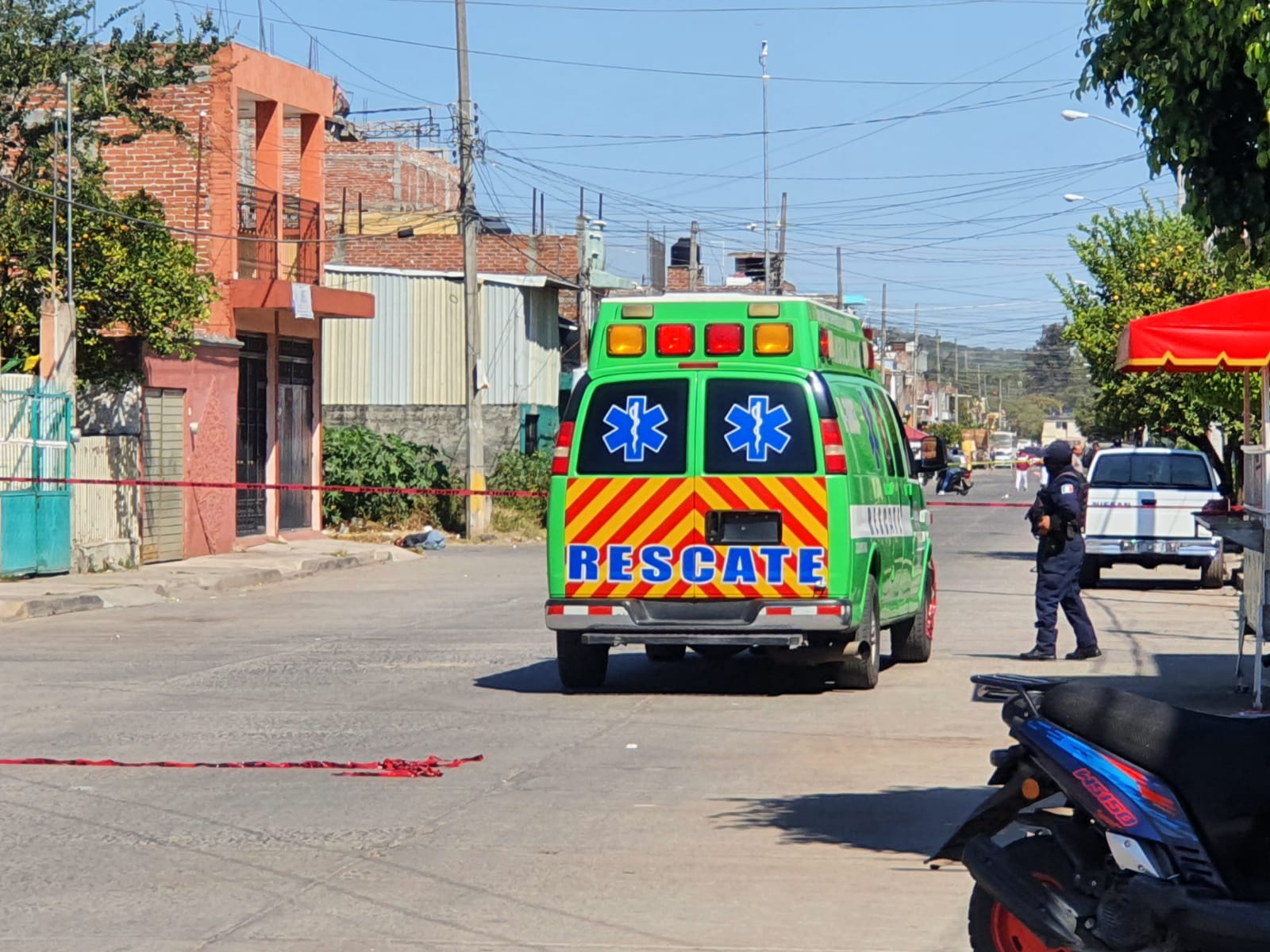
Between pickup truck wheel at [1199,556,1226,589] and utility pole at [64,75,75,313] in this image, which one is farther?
pickup truck wheel at [1199,556,1226,589]

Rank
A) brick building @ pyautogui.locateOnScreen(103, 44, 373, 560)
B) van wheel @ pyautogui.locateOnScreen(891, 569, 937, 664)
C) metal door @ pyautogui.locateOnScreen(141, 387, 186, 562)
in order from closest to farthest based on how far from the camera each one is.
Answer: van wheel @ pyautogui.locateOnScreen(891, 569, 937, 664) < metal door @ pyautogui.locateOnScreen(141, 387, 186, 562) < brick building @ pyautogui.locateOnScreen(103, 44, 373, 560)

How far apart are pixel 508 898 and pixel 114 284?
770 inches

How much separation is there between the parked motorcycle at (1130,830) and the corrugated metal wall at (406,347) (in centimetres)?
Result: 3779

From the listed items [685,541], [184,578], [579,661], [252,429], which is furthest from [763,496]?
[252,429]

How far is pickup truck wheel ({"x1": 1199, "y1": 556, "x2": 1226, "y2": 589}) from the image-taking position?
24828 mm

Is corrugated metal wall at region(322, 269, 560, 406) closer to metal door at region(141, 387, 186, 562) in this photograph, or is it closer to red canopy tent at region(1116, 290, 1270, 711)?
metal door at region(141, 387, 186, 562)

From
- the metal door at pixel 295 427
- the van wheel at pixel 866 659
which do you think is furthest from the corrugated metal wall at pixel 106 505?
the van wheel at pixel 866 659

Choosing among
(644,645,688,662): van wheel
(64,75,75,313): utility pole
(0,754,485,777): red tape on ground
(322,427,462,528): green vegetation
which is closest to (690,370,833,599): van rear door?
(644,645,688,662): van wheel

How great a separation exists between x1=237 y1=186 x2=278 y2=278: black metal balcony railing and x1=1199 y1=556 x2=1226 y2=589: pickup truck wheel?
1548cm

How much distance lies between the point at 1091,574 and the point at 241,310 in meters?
13.8

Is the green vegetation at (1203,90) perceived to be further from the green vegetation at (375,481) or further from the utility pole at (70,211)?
the green vegetation at (375,481)

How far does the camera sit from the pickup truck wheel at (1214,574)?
24.8 m

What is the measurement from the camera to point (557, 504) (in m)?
12.8

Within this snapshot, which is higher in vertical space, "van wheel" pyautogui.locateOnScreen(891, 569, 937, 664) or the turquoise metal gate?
the turquoise metal gate
